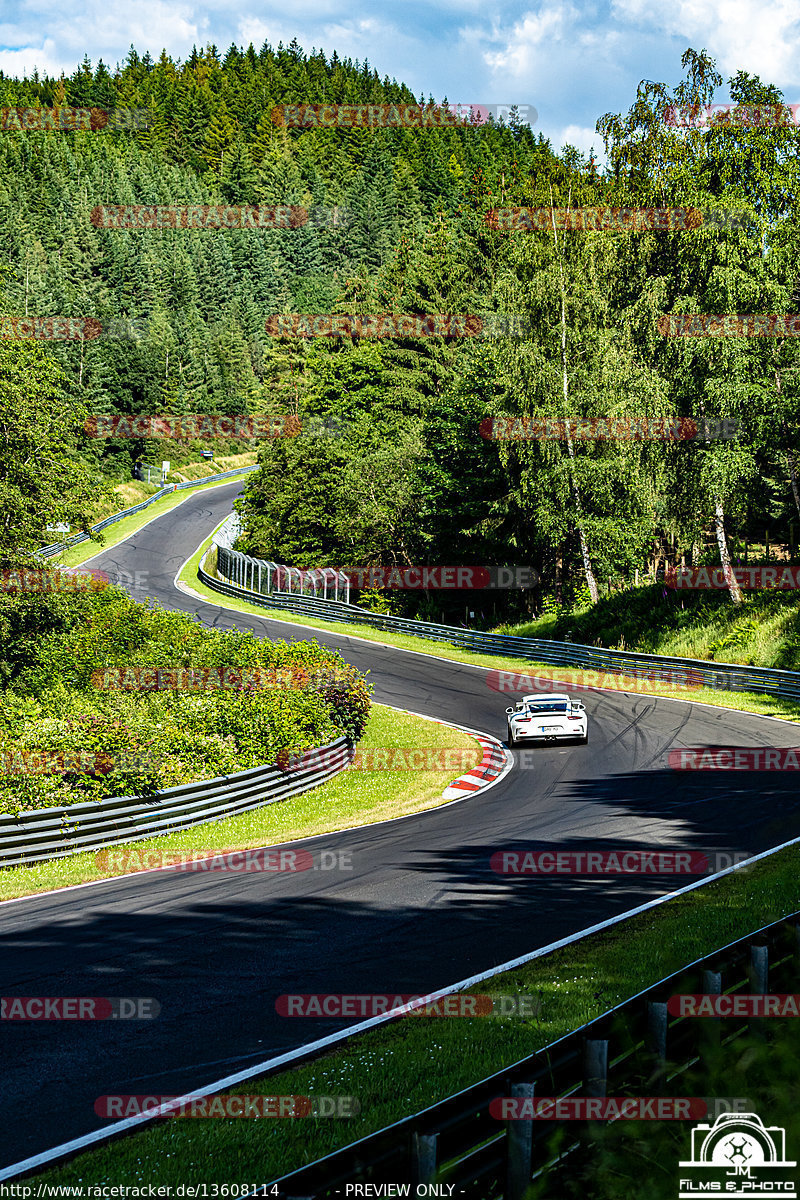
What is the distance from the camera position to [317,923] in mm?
11227

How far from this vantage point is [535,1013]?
7.99 meters

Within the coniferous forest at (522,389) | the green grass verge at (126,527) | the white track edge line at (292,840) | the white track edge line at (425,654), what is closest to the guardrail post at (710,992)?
the white track edge line at (292,840)

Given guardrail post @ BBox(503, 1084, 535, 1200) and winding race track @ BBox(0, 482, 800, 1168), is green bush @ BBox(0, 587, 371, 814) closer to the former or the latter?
winding race track @ BBox(0, 482, 800, 1168)

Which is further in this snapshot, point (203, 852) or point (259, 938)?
point (203, 852)

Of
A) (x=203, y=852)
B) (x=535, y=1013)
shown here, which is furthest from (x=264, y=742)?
(x=535, y=1013)

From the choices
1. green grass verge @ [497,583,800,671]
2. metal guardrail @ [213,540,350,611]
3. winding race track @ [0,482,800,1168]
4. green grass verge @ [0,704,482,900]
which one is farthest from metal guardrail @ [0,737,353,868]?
metal guardrail @ [213,540,350,611]

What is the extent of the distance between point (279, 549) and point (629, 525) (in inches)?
1019

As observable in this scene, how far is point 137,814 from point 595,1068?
13.2m

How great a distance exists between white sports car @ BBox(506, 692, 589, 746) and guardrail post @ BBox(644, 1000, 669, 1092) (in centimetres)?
1924

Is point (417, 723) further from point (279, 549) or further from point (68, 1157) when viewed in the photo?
point (279, 549)

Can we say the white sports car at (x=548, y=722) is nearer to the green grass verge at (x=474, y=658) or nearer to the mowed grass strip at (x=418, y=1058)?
the green grass verge at (x=474, y=658)

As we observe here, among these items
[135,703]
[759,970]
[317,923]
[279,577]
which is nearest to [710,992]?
[759,970]

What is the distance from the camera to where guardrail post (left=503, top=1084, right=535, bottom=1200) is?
182 inches

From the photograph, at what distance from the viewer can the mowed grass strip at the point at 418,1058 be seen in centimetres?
584
